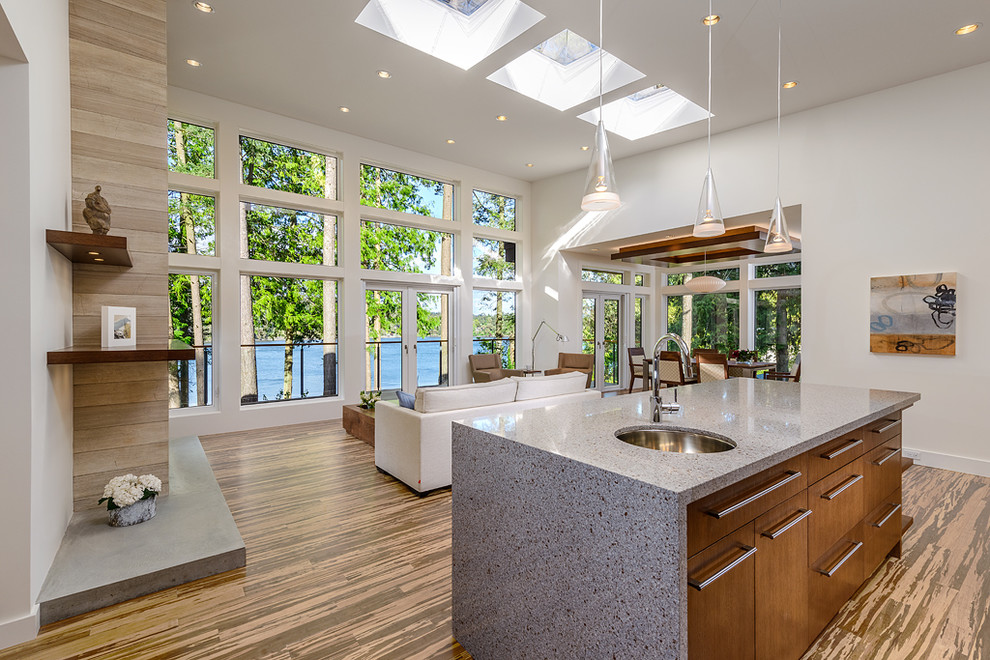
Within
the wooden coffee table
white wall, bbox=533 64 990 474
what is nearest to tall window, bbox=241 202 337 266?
the wooden coffee table

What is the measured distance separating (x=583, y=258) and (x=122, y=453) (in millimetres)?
6886

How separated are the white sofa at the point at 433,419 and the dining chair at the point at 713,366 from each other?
3841 mm

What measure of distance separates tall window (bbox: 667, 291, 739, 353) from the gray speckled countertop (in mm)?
6548

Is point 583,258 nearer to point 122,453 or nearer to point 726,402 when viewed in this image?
point 726,402

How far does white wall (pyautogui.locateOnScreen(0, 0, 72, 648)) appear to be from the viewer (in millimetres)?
1836

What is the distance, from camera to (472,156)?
7.11 m

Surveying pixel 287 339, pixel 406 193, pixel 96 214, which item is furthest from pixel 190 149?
pixel 96 214

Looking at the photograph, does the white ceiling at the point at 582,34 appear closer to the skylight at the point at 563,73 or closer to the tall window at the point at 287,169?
the skylight at the point at 563,73

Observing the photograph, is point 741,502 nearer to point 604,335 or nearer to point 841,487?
point 841,487

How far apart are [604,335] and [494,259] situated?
287cm

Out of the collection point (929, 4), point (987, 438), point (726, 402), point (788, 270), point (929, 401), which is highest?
point (929, 4)

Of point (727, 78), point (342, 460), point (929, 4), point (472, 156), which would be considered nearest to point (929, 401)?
point (929, 4)

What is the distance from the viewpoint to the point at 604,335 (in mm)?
9422

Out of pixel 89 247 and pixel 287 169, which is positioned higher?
pixel 287 169
